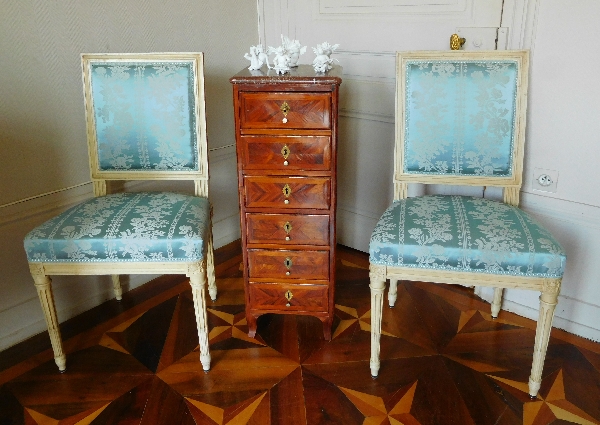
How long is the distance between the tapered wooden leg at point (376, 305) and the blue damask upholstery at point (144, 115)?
0.79 metres

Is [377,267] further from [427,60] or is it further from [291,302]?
[427,60]

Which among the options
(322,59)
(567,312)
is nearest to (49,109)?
(322,59)

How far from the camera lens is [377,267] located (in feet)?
5.27

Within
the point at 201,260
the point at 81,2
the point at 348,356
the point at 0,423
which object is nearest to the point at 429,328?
the point at 348,356

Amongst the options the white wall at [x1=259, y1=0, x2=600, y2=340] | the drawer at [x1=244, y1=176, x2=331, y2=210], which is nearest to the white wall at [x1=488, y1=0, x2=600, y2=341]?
the white wall at [x1=259, y1=0, x2=600, y2=340]

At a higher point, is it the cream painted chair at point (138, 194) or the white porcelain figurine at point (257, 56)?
the white porcelain figurine at point (257, 56)

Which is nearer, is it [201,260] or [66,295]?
[201,260]

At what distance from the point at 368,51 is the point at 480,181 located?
0.81 m

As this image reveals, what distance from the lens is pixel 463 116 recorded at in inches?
70.6

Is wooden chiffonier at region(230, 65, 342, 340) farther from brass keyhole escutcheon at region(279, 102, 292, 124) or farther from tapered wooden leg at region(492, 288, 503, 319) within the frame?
tapered wooden leg at region(492, 288, 503, 319)

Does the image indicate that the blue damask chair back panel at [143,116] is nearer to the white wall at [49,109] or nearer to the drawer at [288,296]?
the white wall at [49,109]

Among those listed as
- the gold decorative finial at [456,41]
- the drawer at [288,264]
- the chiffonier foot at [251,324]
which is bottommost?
the chiffonier foot at [251,324]

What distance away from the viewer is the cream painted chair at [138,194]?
1632mm

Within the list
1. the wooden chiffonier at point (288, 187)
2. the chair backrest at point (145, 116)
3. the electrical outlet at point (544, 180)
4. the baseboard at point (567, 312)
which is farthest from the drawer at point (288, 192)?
the baseboard at point (567, 312)
